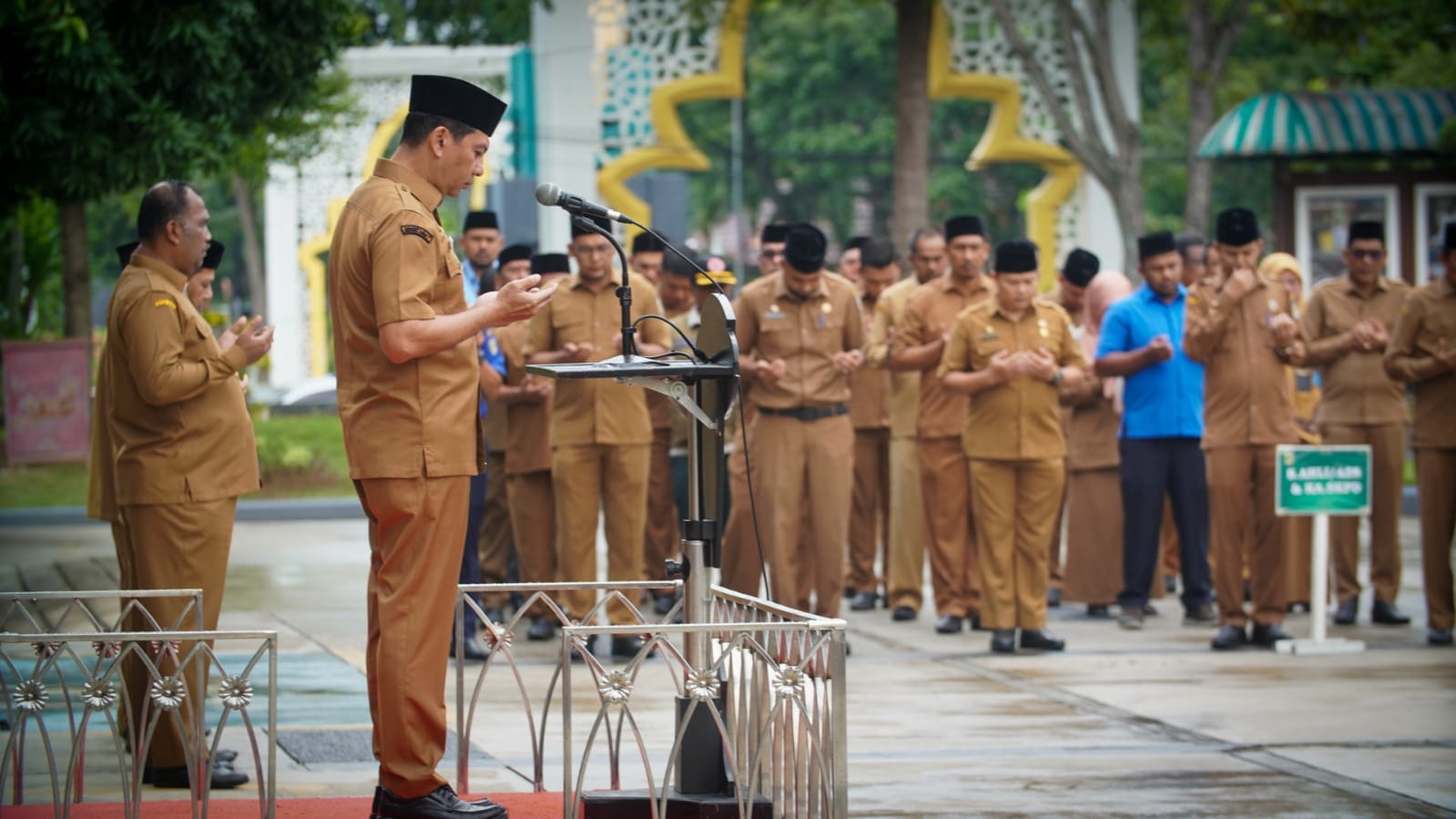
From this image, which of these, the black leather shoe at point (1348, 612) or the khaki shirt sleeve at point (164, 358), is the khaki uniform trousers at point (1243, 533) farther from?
the khaki shirt sleeve at point (164, 358)

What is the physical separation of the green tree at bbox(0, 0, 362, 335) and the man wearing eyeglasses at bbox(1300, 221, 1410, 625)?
708 cm

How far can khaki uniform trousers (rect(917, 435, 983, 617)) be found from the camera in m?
10.5

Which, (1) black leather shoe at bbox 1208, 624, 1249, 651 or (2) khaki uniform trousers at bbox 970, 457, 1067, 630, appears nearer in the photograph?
→ (2) khaki uniform trousers at bbox 970, 457, 1067, 630

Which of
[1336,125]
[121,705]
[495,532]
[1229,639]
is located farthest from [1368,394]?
[1336,125]

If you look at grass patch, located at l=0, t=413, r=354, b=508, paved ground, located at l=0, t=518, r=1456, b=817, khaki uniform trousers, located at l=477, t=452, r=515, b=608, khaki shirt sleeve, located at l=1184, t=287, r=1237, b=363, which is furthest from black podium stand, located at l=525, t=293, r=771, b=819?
grass patch, located at l=0, t=413, r=354, b=508

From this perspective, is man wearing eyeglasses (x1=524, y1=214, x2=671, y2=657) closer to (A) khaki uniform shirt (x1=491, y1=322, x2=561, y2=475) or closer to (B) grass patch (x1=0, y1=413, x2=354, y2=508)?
(A) khaki uniform shirt (x1=491, y1=322, x2=561, y2=475)

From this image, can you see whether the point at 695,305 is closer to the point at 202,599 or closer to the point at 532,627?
the point at 532,627

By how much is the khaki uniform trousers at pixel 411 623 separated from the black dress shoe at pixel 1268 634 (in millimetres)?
5978

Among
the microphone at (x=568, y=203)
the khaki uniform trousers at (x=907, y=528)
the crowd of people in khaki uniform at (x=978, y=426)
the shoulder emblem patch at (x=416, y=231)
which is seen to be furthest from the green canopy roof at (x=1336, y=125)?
the shoulder emblem patch at (x=416, y=231)

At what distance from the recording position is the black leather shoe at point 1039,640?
31.7 ft

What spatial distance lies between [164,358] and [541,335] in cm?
373

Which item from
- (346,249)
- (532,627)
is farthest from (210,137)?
(346,249)

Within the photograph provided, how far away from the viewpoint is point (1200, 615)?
10.7 metres

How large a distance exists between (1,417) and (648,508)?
474 inches
